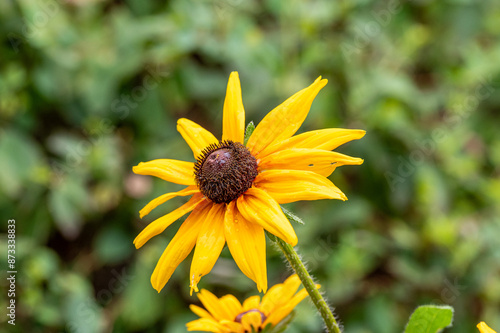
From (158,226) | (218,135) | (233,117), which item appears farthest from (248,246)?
(218,135)

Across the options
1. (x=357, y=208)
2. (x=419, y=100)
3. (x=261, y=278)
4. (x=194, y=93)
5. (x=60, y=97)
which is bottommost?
(x=261, y=278)

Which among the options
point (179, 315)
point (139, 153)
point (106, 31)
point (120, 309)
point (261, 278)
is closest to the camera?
point (261, 278)

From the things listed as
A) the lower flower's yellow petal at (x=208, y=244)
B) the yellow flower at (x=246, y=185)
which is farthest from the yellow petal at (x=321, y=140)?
the lower flower's yellow petal at (x=208, y=244)

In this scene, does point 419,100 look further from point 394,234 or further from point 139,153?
point 139,153

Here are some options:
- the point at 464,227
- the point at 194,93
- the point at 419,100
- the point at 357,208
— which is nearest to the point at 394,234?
the point at 357,208

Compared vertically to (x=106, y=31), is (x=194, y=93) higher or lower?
lower

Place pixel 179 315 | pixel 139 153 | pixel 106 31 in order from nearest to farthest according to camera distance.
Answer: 1. pixel 179 315
2. pixel 139 153
3. pixel 106 31

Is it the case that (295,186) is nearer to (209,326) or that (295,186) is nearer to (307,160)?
(307,160)

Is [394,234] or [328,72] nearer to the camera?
[394,234]
